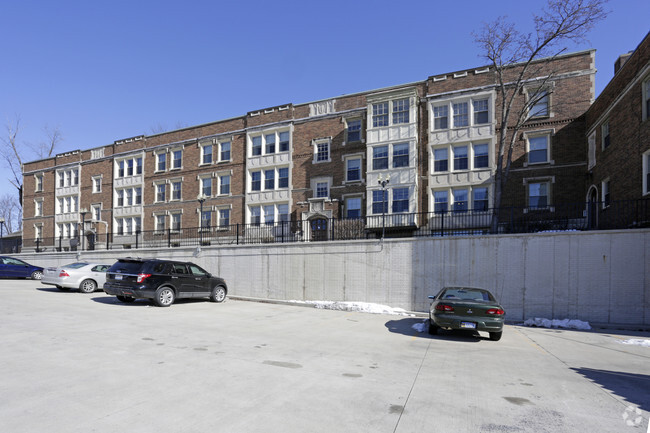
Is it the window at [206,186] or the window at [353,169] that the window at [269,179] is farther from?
the window at [353,169]

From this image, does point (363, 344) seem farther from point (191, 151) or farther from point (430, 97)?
point (191, 151)

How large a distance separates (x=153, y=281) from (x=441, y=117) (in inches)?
802

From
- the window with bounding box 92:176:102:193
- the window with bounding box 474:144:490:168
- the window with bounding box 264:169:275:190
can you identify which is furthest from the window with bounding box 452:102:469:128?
the window with bounding box 92:176:102:193

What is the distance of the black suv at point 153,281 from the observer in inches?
537

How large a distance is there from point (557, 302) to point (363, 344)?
9.42 meters

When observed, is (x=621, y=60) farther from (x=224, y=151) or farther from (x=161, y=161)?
(x=161, y=161)

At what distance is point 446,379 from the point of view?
20.4 ft

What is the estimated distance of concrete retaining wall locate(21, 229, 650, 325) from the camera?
1357 cm

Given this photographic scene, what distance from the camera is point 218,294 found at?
1642 cm

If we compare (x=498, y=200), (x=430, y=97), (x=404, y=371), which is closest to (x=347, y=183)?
(x=430, y=97)

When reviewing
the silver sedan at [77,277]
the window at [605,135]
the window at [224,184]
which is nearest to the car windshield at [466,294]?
the window at [605,135]

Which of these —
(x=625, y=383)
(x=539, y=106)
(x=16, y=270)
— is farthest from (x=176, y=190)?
(x=625, y=383)

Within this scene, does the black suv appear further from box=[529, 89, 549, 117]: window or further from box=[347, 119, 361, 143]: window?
box=[529, 89, 549, 117]: window

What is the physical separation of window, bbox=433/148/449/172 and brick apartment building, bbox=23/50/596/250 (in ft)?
0.22
